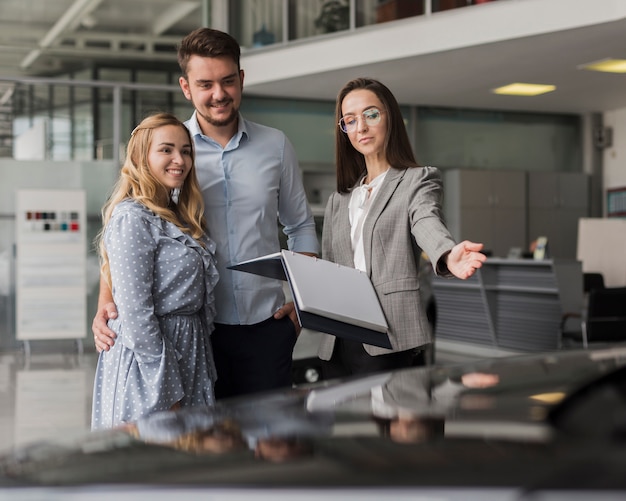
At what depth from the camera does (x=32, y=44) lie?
10922 millimetres

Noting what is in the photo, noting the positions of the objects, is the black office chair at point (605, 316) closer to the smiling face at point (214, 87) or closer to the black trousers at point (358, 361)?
the black trousers at point (358, 361)

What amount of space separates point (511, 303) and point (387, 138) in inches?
288

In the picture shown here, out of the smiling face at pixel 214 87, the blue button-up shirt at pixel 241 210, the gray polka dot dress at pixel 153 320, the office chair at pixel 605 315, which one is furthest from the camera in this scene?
the office chair at pixel 605 315

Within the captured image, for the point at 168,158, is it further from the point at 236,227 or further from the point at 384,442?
the point at 384,442

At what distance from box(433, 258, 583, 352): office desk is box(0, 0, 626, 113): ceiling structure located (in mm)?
2456

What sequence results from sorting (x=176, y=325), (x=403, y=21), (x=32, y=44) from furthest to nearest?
(x=32, y=44) < (x=403, y=21) < (x=176, y=325)

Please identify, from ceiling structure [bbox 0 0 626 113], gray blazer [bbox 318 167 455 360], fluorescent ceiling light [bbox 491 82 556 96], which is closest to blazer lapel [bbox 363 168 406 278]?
gray blazer [bbox 318 167 455 360]

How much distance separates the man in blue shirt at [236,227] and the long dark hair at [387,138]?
0.24m

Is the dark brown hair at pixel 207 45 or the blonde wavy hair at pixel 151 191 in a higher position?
the dark brown hair at pixel 207 45

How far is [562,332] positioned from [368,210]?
6067 mm

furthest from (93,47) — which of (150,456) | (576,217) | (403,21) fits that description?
(150,456)

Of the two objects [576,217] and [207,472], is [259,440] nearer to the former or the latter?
[207,472]

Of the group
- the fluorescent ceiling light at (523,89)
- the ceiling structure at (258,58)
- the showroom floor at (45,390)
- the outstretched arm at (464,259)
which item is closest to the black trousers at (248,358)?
the outstretched arm at (464,259)

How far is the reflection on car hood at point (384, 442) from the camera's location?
0.71m
